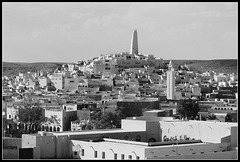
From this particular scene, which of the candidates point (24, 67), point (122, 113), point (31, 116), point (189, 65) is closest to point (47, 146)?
point (31, 116)

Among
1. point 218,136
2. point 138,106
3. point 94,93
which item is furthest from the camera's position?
point 94,93

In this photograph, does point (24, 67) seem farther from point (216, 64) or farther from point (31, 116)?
point (31, 116)

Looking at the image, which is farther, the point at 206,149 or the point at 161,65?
the point at 161,65

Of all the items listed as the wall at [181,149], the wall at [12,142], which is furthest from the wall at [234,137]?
the wall at [12,142]

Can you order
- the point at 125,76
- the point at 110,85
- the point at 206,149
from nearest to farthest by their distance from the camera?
1. the point at 206,149
2. the point at 110,85
3. the point at 125,76

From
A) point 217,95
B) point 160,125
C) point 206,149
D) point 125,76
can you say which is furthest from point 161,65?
point 206,149

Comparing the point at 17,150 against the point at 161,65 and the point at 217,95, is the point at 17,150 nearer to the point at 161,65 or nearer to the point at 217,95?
the point at 217,95

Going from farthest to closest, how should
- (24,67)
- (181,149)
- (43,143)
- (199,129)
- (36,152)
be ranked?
(24,67) < (199,129) < (43,143) < (36,152) < (181,149)
